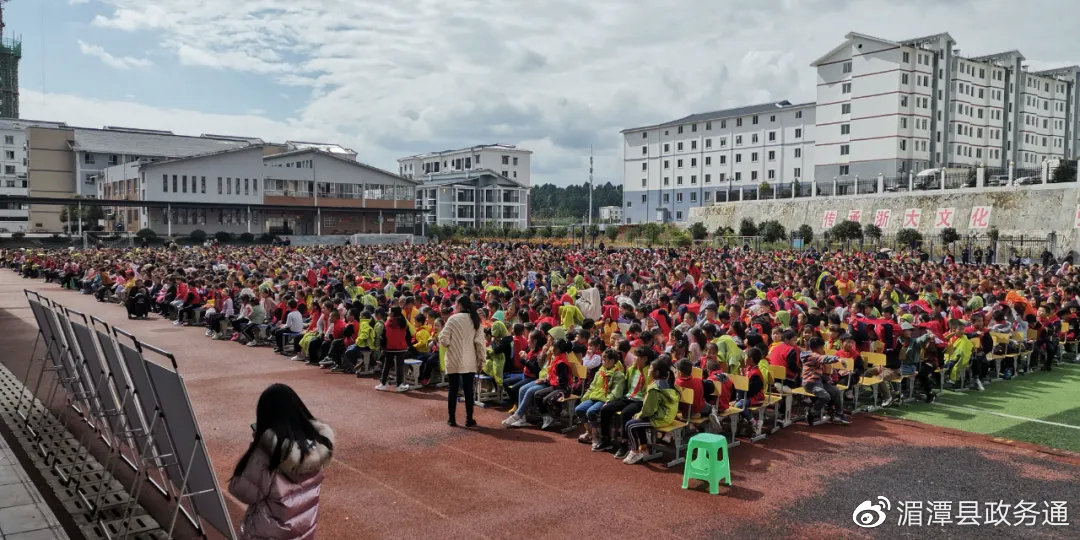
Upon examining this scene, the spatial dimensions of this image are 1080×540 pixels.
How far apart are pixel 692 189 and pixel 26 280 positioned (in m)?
63.4

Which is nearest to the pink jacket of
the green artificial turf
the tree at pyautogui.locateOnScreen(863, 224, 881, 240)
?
the green artificial turf

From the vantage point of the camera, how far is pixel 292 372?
1262cm

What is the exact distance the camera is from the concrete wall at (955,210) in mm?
36906

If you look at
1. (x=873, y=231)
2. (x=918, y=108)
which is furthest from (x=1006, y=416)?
(x=918, y=108)

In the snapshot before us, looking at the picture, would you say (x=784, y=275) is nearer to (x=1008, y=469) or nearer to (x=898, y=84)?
(x=1008, y=469)

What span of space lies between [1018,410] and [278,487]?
421 inches

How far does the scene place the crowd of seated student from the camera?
8516 mm

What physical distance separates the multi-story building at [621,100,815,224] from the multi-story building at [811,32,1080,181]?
567 centimetres

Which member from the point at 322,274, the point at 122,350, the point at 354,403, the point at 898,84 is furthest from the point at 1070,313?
the point at 898,84

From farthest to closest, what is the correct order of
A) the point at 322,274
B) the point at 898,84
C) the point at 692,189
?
the point at 692,189, the point at 898,84, the point at 322,274

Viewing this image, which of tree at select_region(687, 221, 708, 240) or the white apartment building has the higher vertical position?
the white apartment building

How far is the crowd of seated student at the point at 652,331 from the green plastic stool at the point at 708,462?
63cm

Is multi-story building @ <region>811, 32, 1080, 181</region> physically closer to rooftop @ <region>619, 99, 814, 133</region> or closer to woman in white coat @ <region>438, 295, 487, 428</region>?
rooftop @ <region>619, 99, 814, 133</region>

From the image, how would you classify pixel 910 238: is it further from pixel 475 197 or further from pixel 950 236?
pixel 475 197
